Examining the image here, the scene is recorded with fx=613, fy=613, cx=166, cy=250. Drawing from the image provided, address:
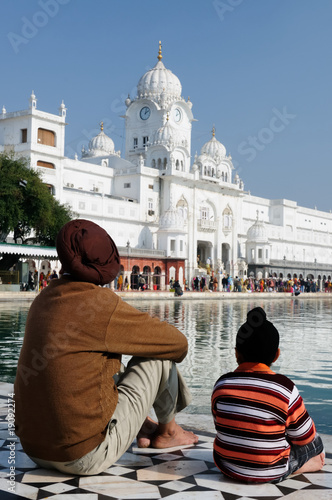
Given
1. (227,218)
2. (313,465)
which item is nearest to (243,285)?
(227,218)

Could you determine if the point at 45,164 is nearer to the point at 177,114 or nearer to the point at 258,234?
the point at 177,114

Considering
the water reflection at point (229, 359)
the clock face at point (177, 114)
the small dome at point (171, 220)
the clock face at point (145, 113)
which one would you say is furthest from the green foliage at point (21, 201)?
the clock face at point (177, 114)

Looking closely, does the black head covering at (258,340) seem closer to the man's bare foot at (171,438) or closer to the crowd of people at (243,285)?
the man's bare foot at (171,438)

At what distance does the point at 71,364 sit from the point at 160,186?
50.6 meters

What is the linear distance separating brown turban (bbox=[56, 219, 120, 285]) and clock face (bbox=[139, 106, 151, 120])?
5617cm

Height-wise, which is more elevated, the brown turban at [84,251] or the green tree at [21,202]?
the green tree at [21,202]

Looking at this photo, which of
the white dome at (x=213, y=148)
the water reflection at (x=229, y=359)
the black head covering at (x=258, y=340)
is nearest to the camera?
the black head covering at (x=258, y=340)

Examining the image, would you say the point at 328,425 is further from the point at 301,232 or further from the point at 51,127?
the point at 301,232

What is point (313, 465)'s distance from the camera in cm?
324

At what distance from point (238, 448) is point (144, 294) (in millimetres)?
28234

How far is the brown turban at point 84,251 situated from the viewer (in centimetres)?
306

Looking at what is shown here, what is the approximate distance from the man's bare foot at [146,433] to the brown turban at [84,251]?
1.07 meters

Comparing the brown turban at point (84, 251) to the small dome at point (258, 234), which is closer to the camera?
the brown turban at point (84, 251)

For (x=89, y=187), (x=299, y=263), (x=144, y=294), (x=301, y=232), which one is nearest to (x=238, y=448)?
(x=144, y=294)
